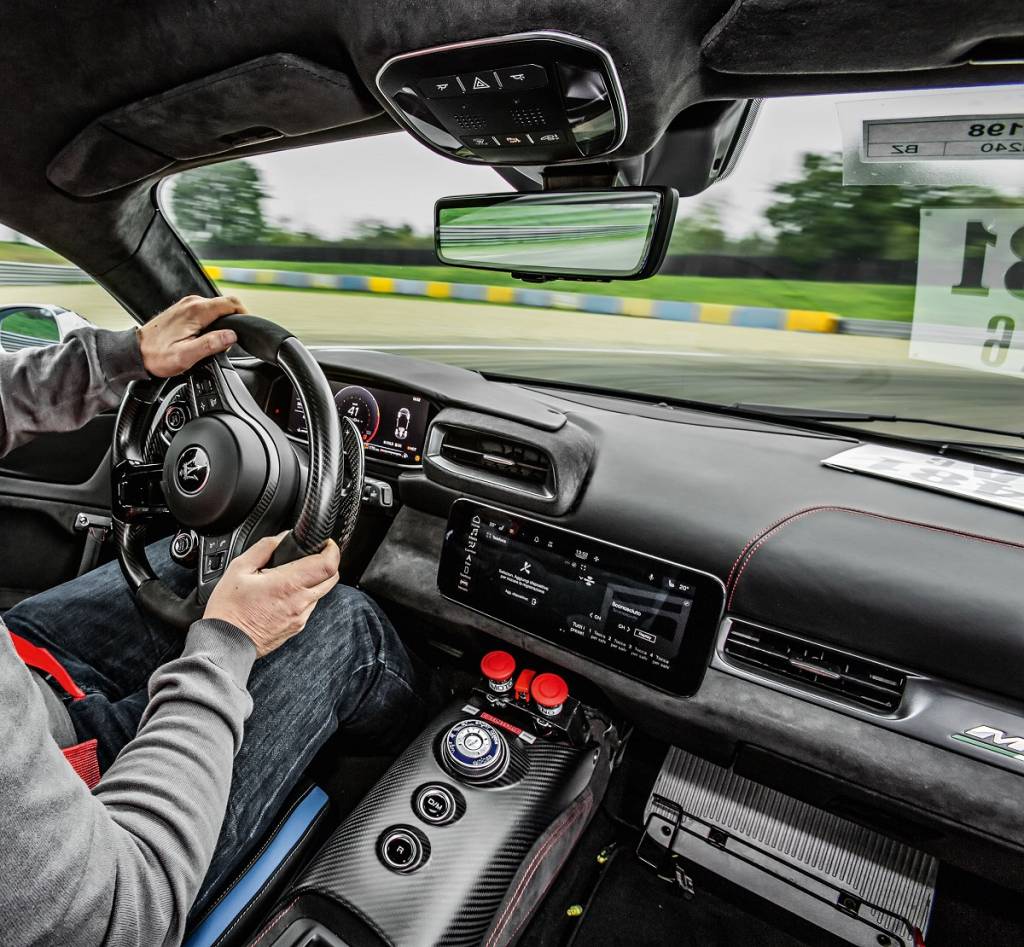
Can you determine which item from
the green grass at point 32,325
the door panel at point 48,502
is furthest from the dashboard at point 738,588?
the green grass at point 32,325

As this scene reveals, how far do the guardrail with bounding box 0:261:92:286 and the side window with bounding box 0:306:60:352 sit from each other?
0.35ft

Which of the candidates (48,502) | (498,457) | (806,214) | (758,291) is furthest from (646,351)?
(48,502)

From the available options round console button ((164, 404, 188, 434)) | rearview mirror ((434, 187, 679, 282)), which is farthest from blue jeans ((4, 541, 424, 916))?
rearview mirror ((434, 187, 679, 282))

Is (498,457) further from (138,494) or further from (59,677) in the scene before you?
(59,677)

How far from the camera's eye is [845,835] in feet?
5.62

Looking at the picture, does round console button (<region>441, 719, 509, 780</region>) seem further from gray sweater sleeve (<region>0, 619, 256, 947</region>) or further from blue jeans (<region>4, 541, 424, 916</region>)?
gray sweater sleeve (<region>0, 619, 256, 947</region>)

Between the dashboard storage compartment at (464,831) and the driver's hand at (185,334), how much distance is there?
40.8 inches

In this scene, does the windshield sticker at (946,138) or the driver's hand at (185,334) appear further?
the driver's hand at (185,334)

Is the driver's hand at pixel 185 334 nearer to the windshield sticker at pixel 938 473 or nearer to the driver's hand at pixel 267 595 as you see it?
the driver's hand at pixel 267 595

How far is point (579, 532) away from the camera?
1.68m

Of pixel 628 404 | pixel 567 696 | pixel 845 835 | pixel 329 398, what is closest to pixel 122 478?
pixel 329 398

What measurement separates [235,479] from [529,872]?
100 centimetres

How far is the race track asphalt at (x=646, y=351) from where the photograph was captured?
5.65 feet

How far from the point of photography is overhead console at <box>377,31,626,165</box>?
1065 mm
